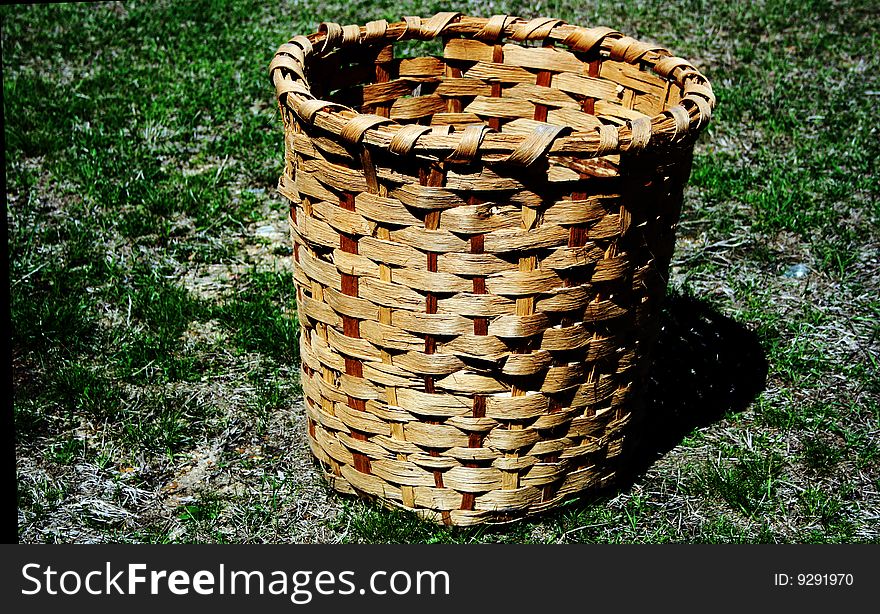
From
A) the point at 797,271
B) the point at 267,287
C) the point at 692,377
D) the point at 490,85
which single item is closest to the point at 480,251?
the point at 490,85

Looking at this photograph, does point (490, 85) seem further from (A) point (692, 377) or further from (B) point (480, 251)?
(A) point (692, 377)

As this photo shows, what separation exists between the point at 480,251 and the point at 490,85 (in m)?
0.78

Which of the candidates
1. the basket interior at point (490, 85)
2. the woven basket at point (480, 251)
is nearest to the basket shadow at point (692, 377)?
the woven basket at point (480, 251)

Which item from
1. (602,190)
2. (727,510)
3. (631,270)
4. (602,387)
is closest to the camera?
(602,190)

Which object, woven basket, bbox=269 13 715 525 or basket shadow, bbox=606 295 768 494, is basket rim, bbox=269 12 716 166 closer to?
woven basket, bbox=269 13 715 525

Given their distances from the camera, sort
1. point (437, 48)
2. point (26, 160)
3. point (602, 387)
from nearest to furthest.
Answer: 1. point (602, 387)
2. point (26, 160)
3. point (437, 48)

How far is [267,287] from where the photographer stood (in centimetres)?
311

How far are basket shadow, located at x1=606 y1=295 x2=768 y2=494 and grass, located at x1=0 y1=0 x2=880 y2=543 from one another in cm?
1

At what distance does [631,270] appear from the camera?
1991 mm

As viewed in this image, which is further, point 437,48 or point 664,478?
point 437,48

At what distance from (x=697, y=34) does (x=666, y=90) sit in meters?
2.54

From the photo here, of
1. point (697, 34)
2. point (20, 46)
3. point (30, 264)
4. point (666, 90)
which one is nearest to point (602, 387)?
point (666, 90)

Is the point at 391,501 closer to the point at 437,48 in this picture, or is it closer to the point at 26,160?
the point at 26,160

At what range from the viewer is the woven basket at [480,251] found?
180 cm
